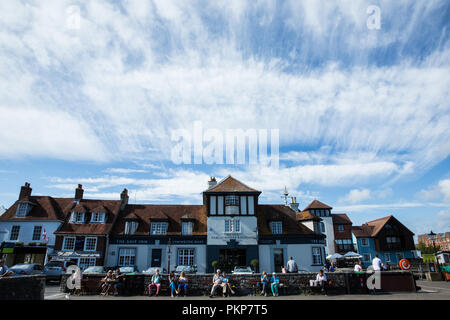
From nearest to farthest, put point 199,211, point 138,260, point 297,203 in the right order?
point 138,260
point 199,211
point 297,203

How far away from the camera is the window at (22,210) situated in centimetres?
3325

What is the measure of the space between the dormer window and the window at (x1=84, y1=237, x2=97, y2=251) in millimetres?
9238

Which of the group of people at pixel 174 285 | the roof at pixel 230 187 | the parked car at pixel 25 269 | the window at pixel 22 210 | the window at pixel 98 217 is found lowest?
the group of people at pixel 174 285

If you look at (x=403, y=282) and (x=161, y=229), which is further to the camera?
(x=161, y=229)

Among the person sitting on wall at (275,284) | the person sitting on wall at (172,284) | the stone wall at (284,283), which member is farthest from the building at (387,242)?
the person sitting on wall at (172,284)

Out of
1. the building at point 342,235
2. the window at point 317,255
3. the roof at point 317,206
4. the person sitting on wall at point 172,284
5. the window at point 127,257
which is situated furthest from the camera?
the building at point 342,235

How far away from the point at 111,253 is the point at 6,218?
540 inches

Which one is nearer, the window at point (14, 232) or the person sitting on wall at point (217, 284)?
the person sitting on wall at point (217, 284)

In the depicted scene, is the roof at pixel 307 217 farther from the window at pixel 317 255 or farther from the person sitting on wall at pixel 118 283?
the person sitting on wall at pixel 118 283

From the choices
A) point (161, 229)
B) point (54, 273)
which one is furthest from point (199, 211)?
point (54, 273)

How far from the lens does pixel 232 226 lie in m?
30.9
